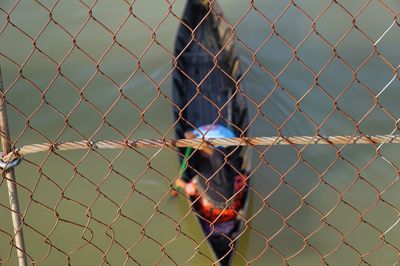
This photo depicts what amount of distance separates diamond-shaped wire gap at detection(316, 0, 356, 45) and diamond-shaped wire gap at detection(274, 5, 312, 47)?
0.47 feet

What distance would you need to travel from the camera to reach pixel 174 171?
17.3 feet

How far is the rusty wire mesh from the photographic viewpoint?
186 inches

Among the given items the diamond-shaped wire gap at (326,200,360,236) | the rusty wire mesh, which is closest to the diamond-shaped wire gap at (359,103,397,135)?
the rusty wire mesh

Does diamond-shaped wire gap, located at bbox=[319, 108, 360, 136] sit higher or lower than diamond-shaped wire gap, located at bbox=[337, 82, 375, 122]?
lower

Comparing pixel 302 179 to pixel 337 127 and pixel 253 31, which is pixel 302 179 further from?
pixel 253 31

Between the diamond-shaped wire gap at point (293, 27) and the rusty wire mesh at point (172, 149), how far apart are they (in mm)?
15

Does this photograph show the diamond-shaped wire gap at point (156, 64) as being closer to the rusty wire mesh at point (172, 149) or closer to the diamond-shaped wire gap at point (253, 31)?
the rusty wire mesh at point (172, 149)

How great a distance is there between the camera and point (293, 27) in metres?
6.78

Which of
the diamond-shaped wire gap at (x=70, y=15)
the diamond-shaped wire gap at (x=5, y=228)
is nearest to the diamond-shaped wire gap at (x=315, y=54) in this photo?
the diamond-shaped wire gap at (x=70, y=15)

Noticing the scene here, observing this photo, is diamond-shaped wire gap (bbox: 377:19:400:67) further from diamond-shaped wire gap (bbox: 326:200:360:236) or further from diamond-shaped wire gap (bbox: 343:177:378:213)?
diamond-shaped wire gap (bbox: 326:200:360:236)

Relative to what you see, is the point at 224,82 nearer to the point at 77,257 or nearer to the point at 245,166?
the point at 245,166

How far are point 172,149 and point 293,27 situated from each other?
279 centimetres

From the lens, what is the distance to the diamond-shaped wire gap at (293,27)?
6.67 metres

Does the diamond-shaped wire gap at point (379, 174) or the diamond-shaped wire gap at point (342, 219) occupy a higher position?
the diamond-shaped wire gap at point (379, 174)
